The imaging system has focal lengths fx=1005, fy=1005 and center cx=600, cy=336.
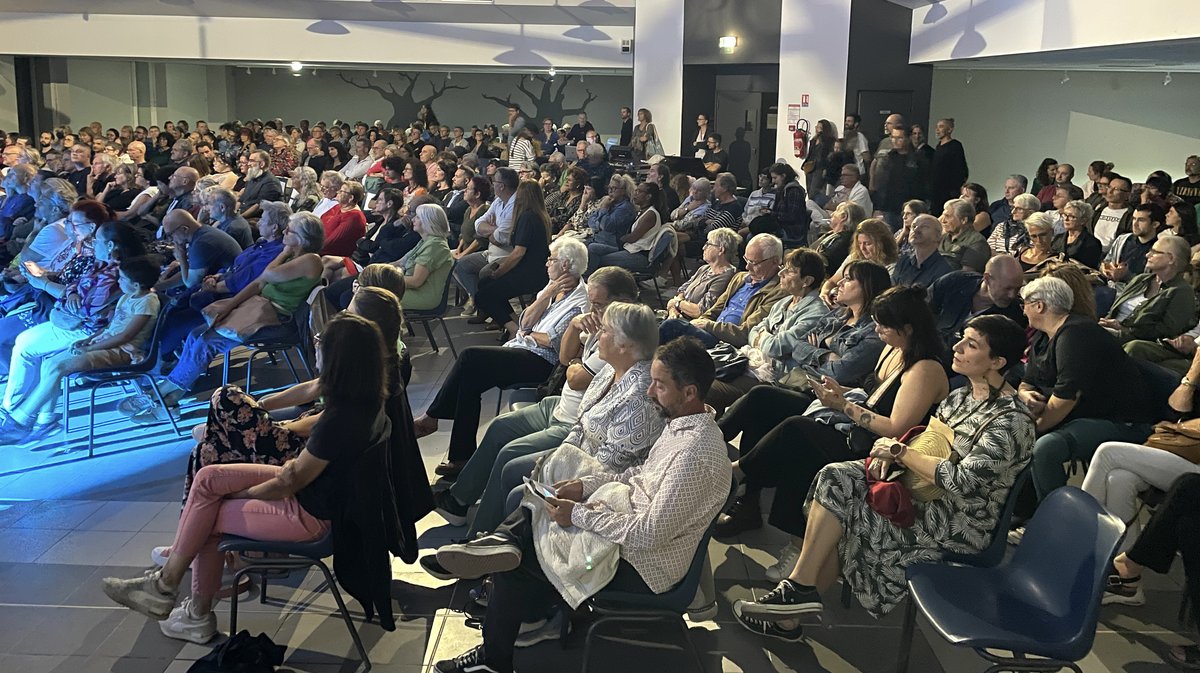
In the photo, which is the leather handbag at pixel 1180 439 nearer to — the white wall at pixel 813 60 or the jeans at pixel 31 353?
the jeans at pixel 31 353

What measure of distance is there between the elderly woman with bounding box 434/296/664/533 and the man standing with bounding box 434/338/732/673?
226 millimetres

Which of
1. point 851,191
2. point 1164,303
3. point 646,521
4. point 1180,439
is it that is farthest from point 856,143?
point 646,521

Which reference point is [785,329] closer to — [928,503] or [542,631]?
[928,503]

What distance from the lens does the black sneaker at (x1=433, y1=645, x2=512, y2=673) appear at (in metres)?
2.97

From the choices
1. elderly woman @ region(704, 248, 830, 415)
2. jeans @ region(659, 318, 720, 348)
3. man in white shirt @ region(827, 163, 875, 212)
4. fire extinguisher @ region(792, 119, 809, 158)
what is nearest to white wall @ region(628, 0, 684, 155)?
fire extinguisher @ region(792, 119, 809, 158)

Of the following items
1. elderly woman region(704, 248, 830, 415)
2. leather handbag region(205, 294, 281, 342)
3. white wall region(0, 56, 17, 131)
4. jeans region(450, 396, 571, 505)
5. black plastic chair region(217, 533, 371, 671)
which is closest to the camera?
black plastic chair region(217, 533, 371, 671)

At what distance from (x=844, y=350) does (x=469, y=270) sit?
4.31 metres

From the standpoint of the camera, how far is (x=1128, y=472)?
3564mm

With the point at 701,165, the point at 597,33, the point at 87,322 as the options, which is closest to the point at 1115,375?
the point at 87,322

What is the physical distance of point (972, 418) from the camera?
3.10m

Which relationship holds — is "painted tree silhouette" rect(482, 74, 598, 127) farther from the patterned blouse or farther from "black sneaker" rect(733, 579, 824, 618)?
"black sneaker" rect(733, 579, 824, 618)

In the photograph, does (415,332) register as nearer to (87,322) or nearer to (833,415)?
(87,322)

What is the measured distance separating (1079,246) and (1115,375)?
3.08 metres

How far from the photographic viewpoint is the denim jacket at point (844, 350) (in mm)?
4090
